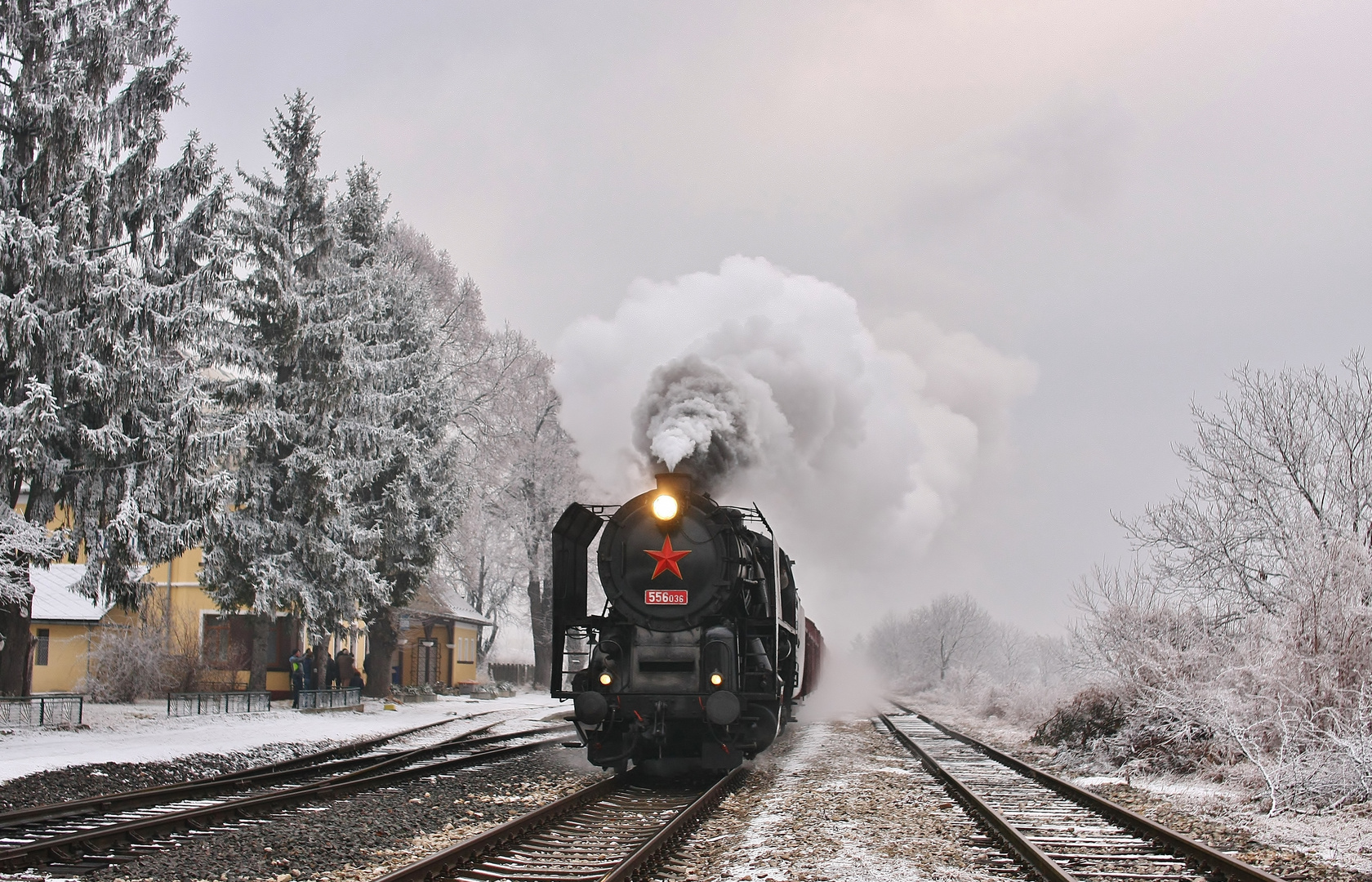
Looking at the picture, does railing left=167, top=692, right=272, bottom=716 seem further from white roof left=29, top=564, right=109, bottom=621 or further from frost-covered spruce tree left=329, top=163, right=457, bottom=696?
white roof left=29, top=564, right=109, bottom=621

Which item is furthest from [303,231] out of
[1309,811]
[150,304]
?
[1309,811]

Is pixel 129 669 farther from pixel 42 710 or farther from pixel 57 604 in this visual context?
pixel 57 604

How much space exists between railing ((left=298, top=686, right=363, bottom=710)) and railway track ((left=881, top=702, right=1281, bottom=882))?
1310 centimetres

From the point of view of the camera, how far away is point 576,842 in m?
7.49

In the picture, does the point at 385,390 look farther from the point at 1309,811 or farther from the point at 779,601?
the point at 1309,811

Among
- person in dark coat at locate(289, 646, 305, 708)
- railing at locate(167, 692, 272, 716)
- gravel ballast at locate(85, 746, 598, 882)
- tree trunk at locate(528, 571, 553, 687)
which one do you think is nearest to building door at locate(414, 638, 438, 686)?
tree trunk at locate(528, 571, 553, 687)

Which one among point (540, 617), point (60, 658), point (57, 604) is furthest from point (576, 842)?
point (540, 617)

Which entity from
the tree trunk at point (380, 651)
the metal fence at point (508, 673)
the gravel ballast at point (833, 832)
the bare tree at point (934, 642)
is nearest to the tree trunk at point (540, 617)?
the tree trunk at point (380, 651)

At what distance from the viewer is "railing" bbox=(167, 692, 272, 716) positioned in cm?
1862

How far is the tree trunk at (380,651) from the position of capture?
23.9 metres

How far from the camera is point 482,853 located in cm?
675

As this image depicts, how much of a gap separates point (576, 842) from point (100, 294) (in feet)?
36.5

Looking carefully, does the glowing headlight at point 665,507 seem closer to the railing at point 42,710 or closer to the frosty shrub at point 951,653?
the railing at point 42,710

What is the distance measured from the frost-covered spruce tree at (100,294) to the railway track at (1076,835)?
37.1 feet
